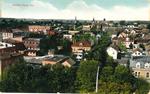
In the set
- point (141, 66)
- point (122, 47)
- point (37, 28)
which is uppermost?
point (37, 28)

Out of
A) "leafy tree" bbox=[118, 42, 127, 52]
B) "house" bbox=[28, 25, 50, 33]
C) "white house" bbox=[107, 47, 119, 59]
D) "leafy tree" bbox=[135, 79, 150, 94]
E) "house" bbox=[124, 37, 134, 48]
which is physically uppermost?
"house" bbox=[28, 25, 50, 33]

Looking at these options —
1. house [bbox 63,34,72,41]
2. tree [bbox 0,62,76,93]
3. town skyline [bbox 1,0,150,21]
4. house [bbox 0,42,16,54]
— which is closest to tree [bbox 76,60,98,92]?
tree [bbox 0,62,76,93]

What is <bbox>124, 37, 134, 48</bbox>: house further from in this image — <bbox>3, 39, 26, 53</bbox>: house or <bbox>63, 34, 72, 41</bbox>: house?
<bbox>3, 39, 26, 53</bbox>: house

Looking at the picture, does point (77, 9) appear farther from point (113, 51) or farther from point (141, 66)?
point (141, 66)

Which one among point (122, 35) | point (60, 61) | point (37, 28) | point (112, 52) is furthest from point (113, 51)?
point (37, 28)

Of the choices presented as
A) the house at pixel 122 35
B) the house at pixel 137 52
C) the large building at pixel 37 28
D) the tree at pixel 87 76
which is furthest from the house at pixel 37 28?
the house at pixel 137 52

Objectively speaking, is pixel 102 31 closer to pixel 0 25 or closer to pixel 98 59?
pixel 98 59

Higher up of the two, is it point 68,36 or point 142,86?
point 68,36
